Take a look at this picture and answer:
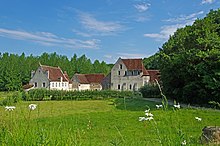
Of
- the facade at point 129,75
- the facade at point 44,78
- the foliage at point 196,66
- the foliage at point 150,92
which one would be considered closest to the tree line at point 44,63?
the facade at point 44,78

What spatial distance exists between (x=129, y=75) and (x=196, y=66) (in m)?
32.4

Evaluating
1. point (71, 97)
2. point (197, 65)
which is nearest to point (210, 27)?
point (197, 65)

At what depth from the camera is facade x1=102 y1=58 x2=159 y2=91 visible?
5441cm

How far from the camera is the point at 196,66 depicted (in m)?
22.8

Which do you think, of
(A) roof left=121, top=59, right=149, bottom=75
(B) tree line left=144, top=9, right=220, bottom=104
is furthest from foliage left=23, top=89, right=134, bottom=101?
(A) roof left=121, top=59, right=149, bottom=75

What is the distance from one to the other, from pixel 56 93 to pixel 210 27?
25.1 meters

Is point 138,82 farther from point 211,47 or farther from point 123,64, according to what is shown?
point 211,47

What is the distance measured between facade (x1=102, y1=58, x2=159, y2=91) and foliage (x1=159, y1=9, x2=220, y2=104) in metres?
24.2

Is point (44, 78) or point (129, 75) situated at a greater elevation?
point (129, 75)

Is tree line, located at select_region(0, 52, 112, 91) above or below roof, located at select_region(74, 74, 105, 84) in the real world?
above

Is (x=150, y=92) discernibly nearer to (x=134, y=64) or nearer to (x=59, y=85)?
(x=134, y=64)

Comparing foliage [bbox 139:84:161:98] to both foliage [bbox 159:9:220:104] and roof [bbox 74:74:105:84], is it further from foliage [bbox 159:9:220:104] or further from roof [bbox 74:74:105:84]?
roof [bbox 74:74:105:84]

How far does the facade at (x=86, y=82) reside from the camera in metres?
69.1

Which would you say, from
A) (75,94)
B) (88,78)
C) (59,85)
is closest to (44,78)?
(59,85)
